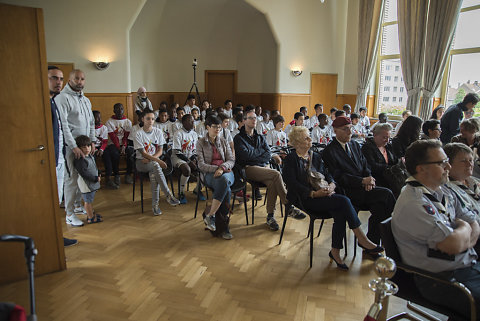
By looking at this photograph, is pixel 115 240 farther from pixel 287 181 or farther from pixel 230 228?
pixel 287 181

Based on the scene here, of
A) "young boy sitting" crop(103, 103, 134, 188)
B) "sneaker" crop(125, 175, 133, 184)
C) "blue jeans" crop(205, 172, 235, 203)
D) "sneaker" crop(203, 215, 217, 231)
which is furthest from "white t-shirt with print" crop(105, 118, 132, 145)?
"sneaker" crop(203, 215, 217, 231)

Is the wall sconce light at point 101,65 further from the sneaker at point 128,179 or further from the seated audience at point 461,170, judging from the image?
the seated audience at point 461,170

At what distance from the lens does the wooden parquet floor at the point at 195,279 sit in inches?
91.4

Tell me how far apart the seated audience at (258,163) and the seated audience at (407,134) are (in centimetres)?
131

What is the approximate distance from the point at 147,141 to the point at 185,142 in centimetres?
65

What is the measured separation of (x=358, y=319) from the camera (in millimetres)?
2258

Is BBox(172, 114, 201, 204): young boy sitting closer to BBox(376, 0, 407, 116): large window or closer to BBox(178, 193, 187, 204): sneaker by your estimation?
BBox(178, 193, 187, 204): sneaker

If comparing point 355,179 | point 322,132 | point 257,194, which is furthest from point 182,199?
point 322,132

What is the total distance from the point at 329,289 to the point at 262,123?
4.53 meters

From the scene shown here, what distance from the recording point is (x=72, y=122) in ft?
11.9

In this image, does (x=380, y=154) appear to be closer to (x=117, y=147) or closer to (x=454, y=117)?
(x=454, y=117)

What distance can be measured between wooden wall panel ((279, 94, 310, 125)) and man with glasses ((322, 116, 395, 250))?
6454 millimetres

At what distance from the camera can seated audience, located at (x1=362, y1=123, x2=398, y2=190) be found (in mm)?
3410

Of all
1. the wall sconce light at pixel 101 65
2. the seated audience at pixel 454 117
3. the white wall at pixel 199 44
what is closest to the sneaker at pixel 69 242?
the wall sconce light at pixel 101 65
